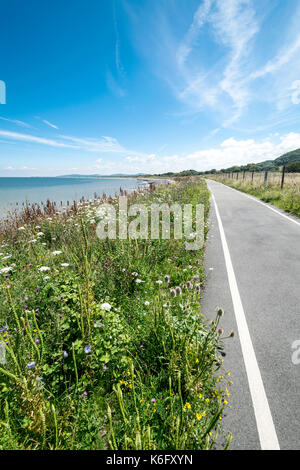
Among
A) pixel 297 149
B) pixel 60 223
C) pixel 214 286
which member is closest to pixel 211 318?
pixel 214 286

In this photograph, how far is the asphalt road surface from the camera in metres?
1.88

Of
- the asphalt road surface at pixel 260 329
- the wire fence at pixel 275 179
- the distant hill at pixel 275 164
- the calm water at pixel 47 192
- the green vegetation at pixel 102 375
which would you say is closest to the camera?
the green vegetation at pixel 102 375

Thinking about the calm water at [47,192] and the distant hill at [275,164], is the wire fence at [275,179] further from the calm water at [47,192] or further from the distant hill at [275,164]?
the distant hill at [275,164]

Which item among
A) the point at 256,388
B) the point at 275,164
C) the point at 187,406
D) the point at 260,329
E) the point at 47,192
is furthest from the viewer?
the point at 275,164

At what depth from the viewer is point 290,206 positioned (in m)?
11.8

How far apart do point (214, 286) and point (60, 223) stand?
18.0ft

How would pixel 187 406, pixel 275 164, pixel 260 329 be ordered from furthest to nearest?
1. pixel 275 164
2. pixel 260 329
3. pixel 187 406

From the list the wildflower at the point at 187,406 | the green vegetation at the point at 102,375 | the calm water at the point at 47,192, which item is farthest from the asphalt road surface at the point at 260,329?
the calm water at the point at 47,192

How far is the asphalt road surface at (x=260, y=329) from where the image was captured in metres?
1.88

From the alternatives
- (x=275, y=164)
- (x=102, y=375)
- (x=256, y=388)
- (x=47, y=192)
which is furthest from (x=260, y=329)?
(x=275, y=164)

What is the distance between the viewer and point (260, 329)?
9.97ft

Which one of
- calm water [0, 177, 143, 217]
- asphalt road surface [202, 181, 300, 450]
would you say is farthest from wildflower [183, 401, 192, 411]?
calm water [0, 177, 143, 217]

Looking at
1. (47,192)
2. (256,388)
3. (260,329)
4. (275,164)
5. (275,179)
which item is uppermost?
(275,164)

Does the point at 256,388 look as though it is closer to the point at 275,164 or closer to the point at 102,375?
the point at 102,375
